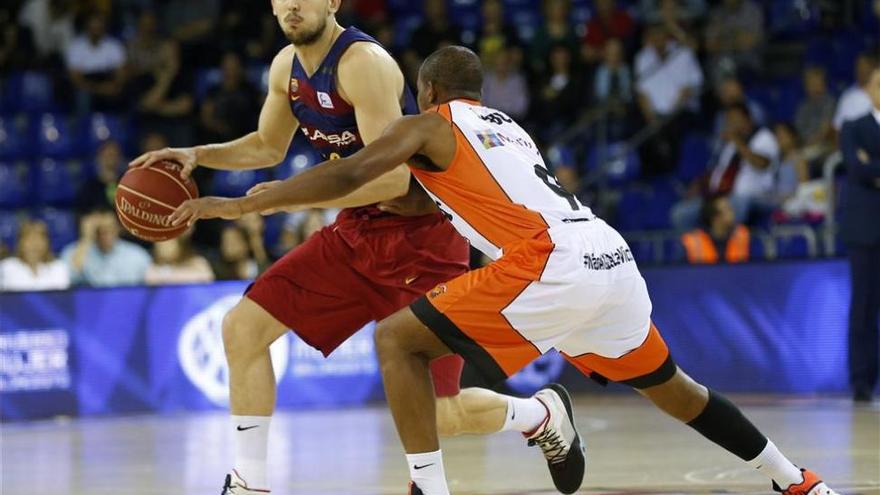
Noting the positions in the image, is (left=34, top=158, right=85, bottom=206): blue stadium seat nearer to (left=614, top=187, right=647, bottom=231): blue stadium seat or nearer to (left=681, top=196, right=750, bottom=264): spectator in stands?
(left=614, top=187, right=647, bottom=231): blue stadium seat

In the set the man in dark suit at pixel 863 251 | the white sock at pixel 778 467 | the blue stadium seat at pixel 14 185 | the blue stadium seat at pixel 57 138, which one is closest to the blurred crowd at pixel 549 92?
the blue stadium seat at pixel 57 138

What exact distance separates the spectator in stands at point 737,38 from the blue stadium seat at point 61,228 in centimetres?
641

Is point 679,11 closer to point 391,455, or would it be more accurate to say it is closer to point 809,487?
point 391,455

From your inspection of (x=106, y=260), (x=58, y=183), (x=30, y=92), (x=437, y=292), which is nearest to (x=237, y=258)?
(x=106, y=260)

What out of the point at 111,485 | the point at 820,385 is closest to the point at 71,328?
the point at 111,485

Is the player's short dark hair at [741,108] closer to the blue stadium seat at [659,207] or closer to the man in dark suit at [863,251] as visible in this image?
the blue stadium seat at [659,207]

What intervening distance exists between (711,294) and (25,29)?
8921mm

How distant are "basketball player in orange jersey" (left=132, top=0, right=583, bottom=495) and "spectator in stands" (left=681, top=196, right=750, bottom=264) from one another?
668 centimetres

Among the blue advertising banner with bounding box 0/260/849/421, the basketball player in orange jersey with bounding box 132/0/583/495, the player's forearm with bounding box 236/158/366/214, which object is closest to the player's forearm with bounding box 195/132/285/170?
the basketball player in orange jersey with bounding box 132/0/583/495

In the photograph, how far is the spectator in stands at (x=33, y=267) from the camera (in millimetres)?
11711

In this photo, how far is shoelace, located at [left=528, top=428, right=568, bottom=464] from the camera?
5879mm

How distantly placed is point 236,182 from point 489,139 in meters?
10.2

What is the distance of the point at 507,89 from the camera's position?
15.0 m

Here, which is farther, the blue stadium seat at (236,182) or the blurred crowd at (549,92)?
the blue stadium seat at (236,182)
